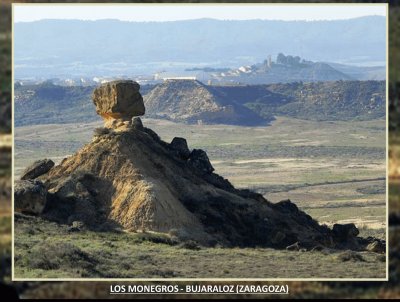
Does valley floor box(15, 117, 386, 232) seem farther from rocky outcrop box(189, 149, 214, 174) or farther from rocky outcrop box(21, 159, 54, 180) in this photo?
rocky outcrop box(21, 159, 54, 180)

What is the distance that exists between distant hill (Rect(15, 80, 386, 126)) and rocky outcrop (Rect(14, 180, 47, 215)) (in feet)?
179

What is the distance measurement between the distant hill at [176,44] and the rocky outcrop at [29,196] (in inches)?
2470

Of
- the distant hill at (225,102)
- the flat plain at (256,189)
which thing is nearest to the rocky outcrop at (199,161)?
the flat plain at (256,189)

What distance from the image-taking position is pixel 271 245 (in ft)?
128

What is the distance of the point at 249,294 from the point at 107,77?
73.6 meters

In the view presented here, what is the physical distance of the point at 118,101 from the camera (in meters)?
41.0

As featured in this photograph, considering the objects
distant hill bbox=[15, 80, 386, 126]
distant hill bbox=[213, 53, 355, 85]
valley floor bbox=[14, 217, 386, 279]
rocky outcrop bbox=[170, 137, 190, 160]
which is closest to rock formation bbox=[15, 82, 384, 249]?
rocky outcrop bbox=[170, 137, 190, 160]

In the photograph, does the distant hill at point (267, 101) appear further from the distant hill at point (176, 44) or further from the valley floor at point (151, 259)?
the valley floor at point (151, 259)

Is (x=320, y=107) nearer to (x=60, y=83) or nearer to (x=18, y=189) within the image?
(x=60, y=83)

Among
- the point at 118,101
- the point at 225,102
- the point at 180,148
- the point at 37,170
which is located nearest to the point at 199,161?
the point at 180,148

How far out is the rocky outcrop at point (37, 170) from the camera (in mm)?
40591

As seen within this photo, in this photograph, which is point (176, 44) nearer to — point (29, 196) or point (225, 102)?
point (225, 102)

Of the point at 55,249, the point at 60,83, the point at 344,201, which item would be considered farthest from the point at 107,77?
the point at 55,249

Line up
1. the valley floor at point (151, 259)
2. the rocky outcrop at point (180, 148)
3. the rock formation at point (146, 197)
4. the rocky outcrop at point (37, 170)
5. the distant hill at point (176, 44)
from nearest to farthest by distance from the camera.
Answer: the valley floor at point (151, 259), the rock formation at point (146, 197), the rocky outcrop at point (37, 170), the rocky outcrop at point (180, 148), the distant hill at point (176, 44)
